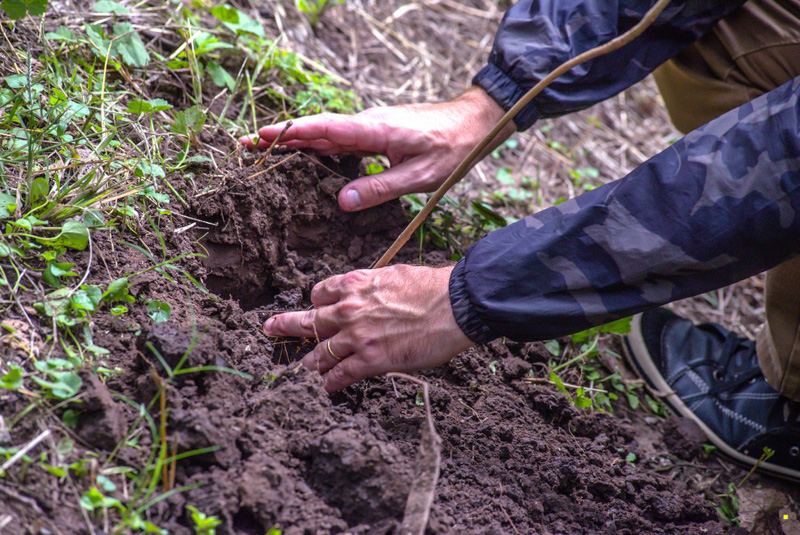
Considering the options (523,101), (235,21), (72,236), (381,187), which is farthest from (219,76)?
(523,101)

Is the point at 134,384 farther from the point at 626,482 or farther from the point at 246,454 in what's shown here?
the point at 626,482

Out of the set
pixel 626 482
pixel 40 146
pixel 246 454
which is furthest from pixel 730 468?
pixel 40 146

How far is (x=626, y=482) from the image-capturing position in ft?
5.84

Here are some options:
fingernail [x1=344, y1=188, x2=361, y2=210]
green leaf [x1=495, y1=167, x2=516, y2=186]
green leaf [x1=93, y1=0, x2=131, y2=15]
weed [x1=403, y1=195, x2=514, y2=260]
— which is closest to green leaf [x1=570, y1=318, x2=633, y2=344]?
weed [x1=403, y1=195, x2=514, y2=260]

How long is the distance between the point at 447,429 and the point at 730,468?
128cm

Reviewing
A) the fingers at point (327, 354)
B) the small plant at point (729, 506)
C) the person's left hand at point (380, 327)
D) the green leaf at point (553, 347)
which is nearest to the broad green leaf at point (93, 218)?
the person's left hand at point (380, 327)

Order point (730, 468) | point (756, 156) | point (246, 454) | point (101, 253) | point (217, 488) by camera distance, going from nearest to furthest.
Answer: point (217, 488)
point (246, 454)
point (756, 156)
point (101, 253)
point (730, 468)

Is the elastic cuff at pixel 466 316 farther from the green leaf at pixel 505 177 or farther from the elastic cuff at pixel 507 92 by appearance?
the green leaf at pixel 505 177

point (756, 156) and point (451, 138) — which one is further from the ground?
point (756, 156)

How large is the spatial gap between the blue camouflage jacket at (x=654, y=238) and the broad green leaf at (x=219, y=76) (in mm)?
1231

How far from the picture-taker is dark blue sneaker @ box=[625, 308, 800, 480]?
229 centimetres

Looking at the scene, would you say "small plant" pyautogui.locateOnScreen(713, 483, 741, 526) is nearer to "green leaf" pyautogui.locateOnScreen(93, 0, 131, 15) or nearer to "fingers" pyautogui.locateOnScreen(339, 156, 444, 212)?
"fingers" pyautogui.locateOnScreen(339, 156, 444, 212)

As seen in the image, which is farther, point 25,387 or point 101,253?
point 101,253

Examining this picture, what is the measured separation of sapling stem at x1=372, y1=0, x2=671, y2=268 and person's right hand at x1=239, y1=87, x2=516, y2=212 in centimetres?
25
